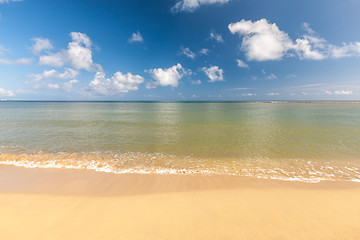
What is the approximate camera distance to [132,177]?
7.29 meters

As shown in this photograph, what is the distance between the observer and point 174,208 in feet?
16.6

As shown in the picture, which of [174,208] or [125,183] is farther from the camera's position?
[125,183]

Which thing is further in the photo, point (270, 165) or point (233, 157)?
point (233, 157)

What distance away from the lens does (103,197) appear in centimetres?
571

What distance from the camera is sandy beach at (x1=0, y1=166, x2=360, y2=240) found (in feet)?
13.6

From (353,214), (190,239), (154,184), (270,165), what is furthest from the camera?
(270,165)

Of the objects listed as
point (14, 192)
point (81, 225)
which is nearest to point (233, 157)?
point (81, 225)

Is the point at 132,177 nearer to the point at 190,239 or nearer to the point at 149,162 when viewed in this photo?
the point at 149,162

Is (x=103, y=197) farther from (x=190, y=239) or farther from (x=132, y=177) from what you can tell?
(x=190, y=239)

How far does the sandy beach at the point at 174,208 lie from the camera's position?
4.14 meters

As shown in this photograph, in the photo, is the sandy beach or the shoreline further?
the shoreline

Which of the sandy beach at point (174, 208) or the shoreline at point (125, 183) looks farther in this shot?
the shoreline at point (125, 183)

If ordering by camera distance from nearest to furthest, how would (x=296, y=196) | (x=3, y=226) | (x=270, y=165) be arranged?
1. (x=3, y=226)
2. (x=296, y=196)
3. (x=270, y=165)

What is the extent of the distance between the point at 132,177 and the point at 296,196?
7278 mm
